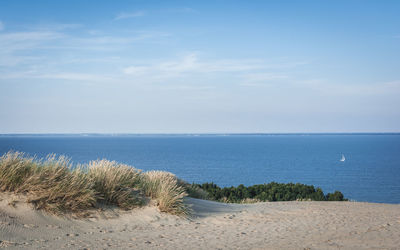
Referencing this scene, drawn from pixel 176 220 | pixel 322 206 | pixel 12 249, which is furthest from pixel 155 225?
pixel 322 206

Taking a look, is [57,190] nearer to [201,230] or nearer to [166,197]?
[166,197]

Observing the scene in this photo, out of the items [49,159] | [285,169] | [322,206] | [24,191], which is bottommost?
[285,169]

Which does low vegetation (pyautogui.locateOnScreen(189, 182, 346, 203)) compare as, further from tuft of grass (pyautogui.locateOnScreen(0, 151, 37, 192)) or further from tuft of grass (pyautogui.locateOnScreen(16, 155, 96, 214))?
tuft of grass (pyautogui.locateOnScreen(0, 151, 37, 192))

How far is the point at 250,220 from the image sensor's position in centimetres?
1019

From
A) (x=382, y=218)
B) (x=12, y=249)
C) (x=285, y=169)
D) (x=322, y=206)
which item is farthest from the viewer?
(x=285, y=169)

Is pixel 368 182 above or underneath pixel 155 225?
underneath

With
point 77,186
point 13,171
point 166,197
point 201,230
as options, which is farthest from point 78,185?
point 201,230

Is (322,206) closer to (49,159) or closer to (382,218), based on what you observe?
(382,218)

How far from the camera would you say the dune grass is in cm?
850

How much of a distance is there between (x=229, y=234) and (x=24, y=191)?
462 centimetres

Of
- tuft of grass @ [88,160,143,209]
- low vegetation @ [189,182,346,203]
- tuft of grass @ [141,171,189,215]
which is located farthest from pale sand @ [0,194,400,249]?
low vegetation @ [189,182,346,203]

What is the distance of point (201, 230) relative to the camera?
894cm

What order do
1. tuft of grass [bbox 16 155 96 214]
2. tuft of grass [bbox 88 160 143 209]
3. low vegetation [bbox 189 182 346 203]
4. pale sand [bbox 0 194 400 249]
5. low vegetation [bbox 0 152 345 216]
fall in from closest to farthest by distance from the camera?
pale sand [bbox 0 194 400 249]
tuft of grass [bbox 16 155 96 214]
low vegetation [bbox 0 152 345 216]
tuft of grass [bbox 88 160 143 209]
low vegetation [bbox 189 182 346 203]

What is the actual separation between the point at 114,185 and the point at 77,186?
109 centimetres
